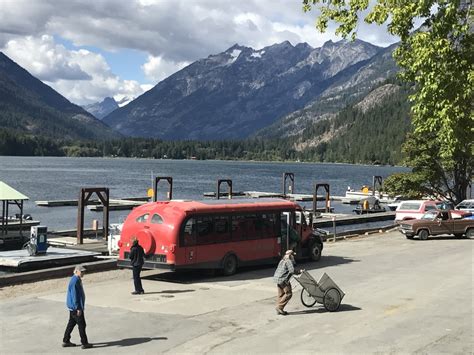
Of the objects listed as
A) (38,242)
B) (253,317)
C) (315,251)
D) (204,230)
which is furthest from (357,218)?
(253,317)

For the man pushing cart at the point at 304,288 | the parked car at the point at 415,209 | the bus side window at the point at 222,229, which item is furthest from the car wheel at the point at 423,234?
the man pushing cart at the point at 304,288

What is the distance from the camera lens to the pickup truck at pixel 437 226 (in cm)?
3744

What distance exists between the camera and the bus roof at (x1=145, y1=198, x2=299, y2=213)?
73.2 feet

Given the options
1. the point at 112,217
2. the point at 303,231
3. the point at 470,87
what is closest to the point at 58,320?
the point at 470,87

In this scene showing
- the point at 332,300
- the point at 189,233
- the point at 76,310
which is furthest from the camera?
the point at 189,233

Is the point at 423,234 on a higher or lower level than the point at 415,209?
lower

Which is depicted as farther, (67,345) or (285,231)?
(285,231)

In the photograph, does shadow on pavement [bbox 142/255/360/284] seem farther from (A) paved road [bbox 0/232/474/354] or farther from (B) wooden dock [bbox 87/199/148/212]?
(B) wooden dock [bbox 87/199/148/212]

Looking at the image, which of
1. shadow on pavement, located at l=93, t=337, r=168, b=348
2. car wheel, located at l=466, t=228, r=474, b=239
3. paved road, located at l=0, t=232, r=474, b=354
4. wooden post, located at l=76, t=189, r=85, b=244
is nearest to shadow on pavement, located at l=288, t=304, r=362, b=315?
paved road, located at l=0, t=232, r=474, b=354

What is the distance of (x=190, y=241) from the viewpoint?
72.4 ft

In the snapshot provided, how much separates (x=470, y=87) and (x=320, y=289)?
684cm

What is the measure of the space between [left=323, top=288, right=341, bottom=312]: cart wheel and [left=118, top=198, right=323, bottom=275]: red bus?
9.78 ft

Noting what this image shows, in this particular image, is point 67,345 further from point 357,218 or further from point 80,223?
point 357,218

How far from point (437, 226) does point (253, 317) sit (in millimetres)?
24372
